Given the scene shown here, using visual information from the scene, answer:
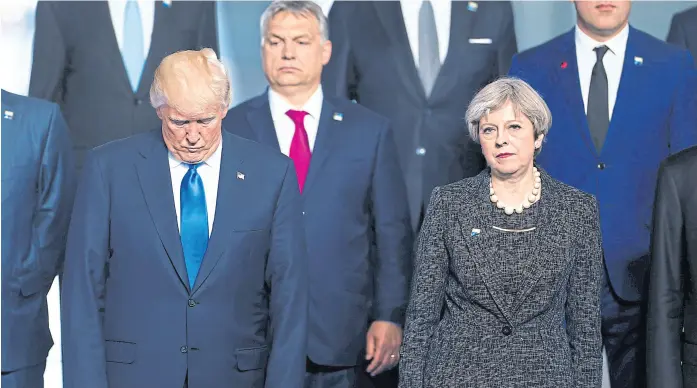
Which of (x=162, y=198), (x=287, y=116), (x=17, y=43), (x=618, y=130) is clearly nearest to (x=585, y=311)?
(x=618, y=130)

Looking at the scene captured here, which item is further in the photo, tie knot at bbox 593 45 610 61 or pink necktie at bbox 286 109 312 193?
tie knot at bbox 593 45 610 61

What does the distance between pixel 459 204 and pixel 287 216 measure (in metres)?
0.51

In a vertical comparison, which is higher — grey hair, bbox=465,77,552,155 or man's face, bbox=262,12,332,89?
man's face, bbox=262,12,332,89

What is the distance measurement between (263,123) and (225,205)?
2.73ft

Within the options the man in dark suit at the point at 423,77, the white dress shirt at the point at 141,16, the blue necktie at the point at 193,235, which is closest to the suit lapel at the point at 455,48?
the man in dark suit at the point at 423,77

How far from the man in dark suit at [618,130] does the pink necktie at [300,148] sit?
33.1 inches

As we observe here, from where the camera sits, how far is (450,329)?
313 cm

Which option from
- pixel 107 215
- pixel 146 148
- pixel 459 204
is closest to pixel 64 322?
pixel 107 215

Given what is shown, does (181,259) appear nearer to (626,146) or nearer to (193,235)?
(193,235)

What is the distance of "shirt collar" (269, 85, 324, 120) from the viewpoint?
152 inches

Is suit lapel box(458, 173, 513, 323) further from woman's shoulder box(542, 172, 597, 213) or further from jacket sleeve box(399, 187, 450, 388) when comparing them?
woman's shoulder box(542, 172, 597, 213)

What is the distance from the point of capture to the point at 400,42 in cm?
422

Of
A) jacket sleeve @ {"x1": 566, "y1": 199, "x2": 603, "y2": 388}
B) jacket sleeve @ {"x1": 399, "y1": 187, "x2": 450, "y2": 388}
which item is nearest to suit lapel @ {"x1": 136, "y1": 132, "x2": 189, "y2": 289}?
jacket sleeve @ {"x1": 399, "y1": 187, "x2": 450, "y2": 388}

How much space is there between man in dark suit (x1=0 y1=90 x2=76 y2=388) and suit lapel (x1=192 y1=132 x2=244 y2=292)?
93 centimetres
